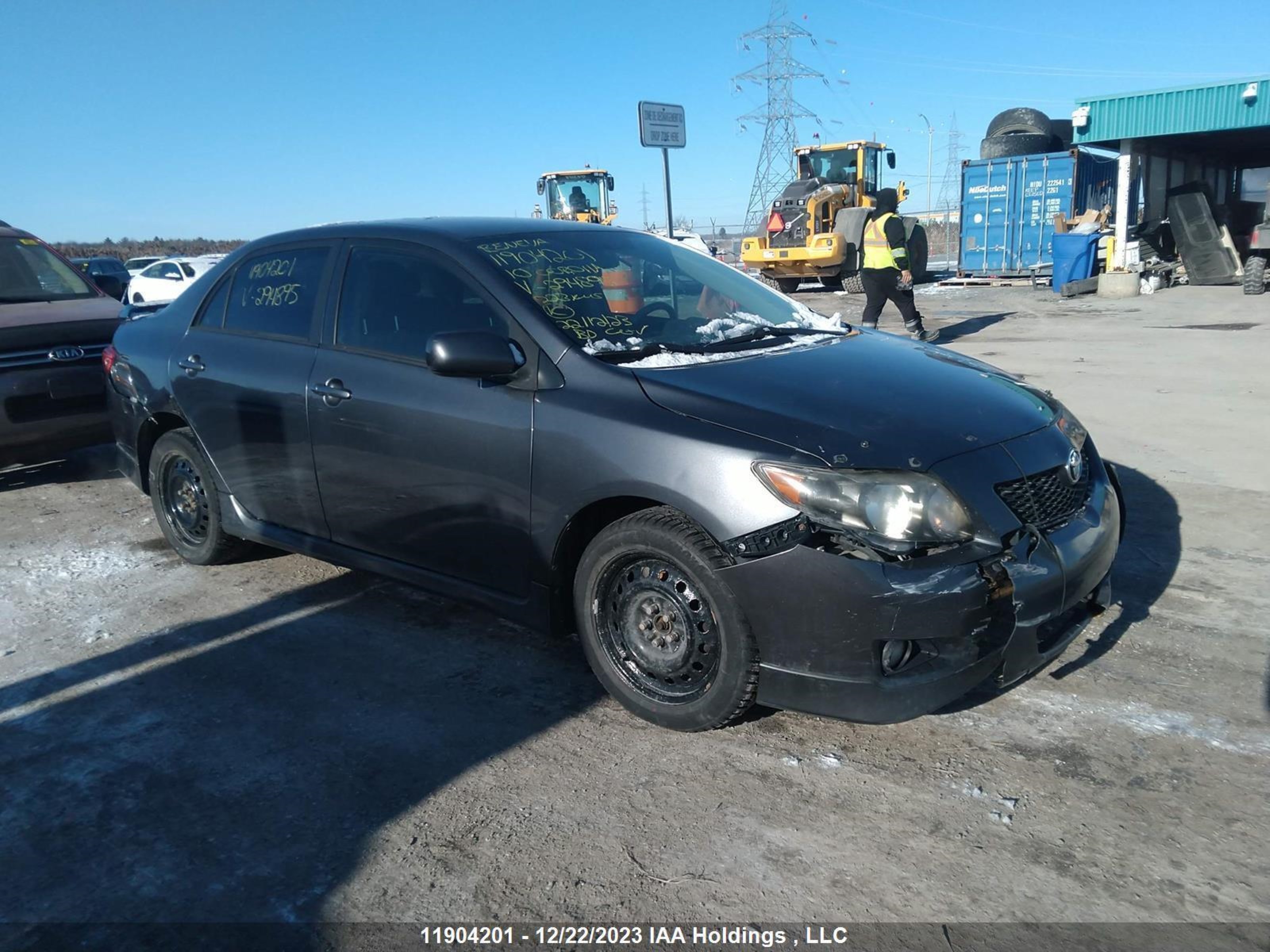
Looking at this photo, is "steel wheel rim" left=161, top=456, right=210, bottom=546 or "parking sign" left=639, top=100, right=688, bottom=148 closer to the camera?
"steel wheel rim" left=161, top=456, right=210, bottom=546

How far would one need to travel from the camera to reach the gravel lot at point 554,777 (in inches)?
100

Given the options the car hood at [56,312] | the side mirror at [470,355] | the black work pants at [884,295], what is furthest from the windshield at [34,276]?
the black work pants at [884,295]

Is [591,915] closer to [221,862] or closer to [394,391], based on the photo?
[221,862]

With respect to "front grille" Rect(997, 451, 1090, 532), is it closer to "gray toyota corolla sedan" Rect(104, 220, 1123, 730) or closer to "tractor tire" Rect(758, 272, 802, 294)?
"gray toyota corolla sedan" Rect(104, 220, 1123, 730)

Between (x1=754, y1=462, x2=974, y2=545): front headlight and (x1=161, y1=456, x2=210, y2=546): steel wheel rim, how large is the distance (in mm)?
3349

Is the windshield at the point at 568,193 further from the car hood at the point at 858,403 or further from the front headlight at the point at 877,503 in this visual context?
the front headlight at the point at 877,503

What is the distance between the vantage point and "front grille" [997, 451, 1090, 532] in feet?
10.1

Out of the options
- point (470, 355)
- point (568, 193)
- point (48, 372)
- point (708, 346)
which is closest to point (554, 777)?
point (470, 355)

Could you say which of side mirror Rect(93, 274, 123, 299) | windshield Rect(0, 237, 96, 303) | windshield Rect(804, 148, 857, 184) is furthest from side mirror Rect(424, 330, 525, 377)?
windshield Rect(804, 148, 857, 184)

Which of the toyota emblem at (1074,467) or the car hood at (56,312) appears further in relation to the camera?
the car hood at (56,312)

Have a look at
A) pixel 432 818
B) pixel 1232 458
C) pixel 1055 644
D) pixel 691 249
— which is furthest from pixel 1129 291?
pixel 432 818

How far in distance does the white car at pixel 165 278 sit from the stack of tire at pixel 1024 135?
1916 cm

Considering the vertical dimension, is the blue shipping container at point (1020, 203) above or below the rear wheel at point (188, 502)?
above

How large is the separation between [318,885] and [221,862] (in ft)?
1.08
